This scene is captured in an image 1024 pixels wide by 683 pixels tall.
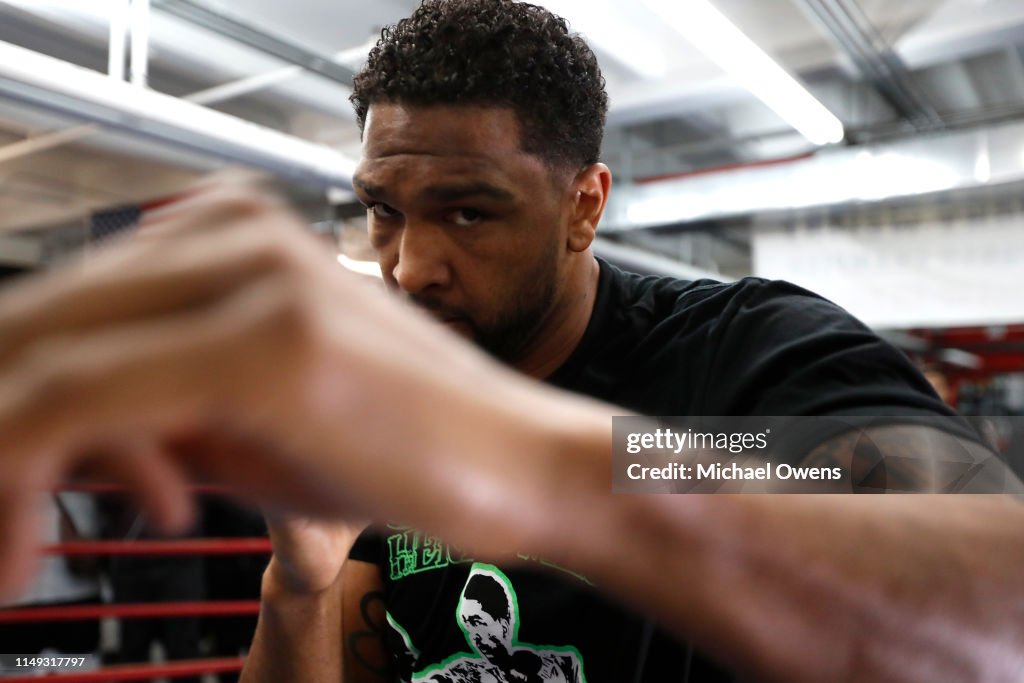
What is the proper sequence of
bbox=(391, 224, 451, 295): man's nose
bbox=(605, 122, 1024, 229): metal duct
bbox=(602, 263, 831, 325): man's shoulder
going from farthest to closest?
bbox=(605, 122, 1024, 229): metal duct → bbox=(391, 224, 451, 295): man's nose → bbox=(602, 263, 831, 325): man's shoulder

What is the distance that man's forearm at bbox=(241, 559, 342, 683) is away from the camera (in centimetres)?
114

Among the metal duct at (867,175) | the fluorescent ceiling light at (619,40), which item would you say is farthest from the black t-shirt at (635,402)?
the metal duct at (867,175)

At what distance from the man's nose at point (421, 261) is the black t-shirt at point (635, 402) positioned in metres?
0.24

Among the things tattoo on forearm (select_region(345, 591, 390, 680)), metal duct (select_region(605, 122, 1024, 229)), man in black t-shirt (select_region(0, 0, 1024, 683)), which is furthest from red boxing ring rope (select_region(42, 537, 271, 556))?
metal duct (select_region(605, 122, 1024, 229))

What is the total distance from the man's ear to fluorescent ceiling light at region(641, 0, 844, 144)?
1.82 meters

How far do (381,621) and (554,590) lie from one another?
362 mm

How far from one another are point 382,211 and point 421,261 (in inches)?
5.3

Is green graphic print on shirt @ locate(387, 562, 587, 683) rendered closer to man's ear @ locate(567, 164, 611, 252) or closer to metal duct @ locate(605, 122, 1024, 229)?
man's ear @ locate(567, 164, 611, 252)

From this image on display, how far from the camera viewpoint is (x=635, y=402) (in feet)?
3.59

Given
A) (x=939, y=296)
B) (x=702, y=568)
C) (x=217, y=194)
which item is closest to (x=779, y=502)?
(x=702, y=568)

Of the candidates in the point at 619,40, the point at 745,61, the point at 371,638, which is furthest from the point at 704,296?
the point at 619,40

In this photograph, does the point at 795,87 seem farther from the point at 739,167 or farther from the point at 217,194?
the point at 217,194

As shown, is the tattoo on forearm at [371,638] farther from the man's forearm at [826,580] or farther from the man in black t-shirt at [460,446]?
the man's forearm at [826,580]

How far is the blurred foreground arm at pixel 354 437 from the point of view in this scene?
288 millimetres
